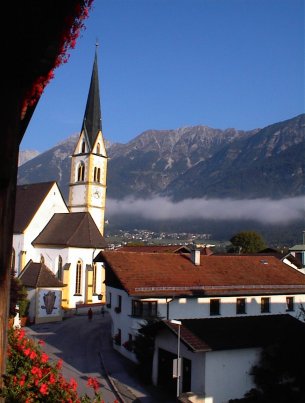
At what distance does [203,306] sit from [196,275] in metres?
2.46

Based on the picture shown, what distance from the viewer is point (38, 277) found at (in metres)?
41.4

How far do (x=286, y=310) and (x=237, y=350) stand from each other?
13.0m

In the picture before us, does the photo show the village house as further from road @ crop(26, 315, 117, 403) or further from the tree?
the tree

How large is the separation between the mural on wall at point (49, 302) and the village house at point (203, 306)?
40.0ft

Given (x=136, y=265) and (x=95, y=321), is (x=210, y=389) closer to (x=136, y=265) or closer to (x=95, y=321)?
(x=136, y=265)

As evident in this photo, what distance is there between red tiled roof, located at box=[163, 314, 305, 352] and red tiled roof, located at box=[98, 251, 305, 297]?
Answer: 496cm

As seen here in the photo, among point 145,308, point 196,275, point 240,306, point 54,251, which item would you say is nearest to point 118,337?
point 145,308

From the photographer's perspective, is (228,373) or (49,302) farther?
(49,302)

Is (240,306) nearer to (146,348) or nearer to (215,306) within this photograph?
(215,306)

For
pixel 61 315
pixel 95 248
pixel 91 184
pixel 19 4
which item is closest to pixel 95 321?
pixel 61 315

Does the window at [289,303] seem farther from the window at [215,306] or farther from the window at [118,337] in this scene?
the window at [118,337]

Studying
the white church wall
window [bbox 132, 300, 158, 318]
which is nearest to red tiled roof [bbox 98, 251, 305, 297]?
window [bbox 132, 300, 158, 318]

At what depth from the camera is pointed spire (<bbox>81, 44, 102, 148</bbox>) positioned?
5875 cm

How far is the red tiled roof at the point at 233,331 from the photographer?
1950 centimetres
